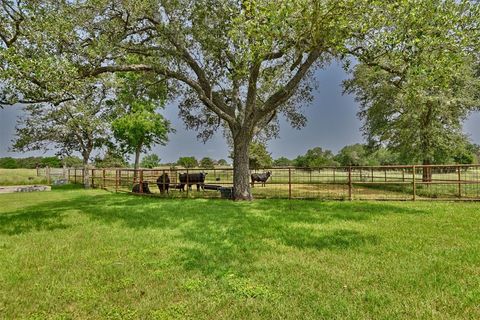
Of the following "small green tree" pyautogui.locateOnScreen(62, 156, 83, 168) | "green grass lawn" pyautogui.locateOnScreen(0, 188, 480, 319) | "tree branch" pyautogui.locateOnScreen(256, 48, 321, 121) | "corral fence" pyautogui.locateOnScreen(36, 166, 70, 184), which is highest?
"tree branch" pyautogui.locateOnScreen(256, 48, 321, 121)

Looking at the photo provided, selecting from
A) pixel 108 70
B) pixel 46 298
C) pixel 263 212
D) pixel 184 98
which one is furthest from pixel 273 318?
pixel 184 98

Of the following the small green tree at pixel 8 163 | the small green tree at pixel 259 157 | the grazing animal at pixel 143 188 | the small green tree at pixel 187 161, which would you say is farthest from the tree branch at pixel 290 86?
the small green tree at pixel 8 163

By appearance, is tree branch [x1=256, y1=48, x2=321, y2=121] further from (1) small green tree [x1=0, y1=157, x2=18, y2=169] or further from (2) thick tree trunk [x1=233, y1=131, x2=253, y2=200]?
(1) small green tree [x1=0, y1=157, x2=18, y2=169]

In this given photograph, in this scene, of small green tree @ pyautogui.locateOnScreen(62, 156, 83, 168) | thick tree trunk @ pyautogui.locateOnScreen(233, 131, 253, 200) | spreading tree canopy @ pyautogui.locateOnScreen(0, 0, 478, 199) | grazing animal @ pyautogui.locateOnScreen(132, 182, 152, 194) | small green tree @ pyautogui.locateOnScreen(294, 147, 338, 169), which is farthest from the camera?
small green tree @ pyautogui.locateOnScreen(294, 147, 338, 169)

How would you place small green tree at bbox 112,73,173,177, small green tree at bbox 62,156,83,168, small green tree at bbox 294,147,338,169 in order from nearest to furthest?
1. small green tree at bbox 112,73,173,177
2. small green tree at bbox 62,156,83,168
3. small green tree at bbox 294,147,338,169

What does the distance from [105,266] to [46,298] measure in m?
0.99

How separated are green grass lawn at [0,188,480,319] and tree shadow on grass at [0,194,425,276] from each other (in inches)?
1.4

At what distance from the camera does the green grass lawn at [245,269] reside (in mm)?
3055

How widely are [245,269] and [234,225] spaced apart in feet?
9.98

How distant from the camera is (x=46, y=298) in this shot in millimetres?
3396

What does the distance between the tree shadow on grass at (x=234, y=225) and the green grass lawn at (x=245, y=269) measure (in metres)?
0.03

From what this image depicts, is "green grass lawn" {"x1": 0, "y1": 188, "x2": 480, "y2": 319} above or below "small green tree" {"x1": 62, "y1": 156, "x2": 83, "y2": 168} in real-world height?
below

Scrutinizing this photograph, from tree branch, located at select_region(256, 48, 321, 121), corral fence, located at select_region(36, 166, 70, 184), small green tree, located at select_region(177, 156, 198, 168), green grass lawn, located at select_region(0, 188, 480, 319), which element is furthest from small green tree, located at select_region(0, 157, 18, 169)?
green grass lawn, located at select_region(0, 188, 480, 319)

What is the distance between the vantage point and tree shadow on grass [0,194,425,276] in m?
4.86
